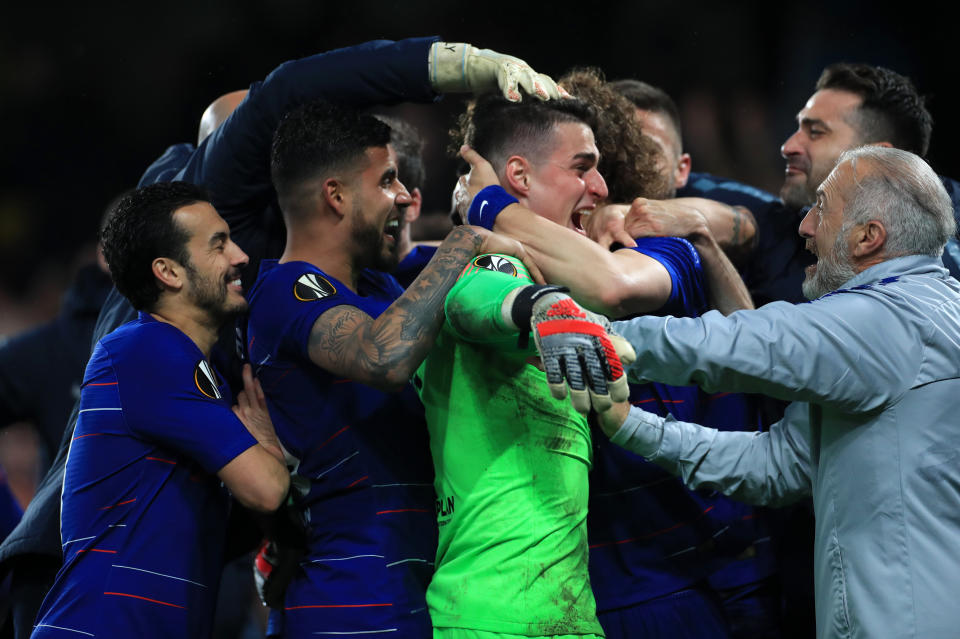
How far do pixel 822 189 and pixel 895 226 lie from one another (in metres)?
0.23

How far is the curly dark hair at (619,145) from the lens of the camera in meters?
2.81

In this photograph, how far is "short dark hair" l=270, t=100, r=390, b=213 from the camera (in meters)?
2.50

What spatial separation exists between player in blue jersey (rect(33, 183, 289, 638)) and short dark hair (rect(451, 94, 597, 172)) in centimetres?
84

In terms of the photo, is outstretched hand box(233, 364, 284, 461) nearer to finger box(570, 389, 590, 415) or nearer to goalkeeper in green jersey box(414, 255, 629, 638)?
goalkeeper in green jersey box(414, 255, 629, 638)

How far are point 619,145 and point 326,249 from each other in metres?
0.99

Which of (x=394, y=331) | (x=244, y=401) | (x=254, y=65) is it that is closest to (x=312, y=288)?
(x=394, y=331)

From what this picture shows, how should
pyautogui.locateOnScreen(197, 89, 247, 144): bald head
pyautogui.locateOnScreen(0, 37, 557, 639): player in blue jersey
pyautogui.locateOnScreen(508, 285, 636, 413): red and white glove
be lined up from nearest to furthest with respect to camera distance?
pyautogui.locateOnScreen(508, 285, 636, 413): red and white glove
pyautogui.locateOnScreen(0, 37, 557, 639): player in blue jersey
pyautogui.locateOnScreen(197, 89, 247, 144): bald head

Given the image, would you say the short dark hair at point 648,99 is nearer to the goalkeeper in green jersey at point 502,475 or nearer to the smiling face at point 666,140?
the smiling face at point 666,140

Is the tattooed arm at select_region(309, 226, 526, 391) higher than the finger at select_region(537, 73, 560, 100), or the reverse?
the finger at select_region(537, 73, 560, 100)

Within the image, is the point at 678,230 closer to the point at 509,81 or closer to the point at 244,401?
the point at 509,81

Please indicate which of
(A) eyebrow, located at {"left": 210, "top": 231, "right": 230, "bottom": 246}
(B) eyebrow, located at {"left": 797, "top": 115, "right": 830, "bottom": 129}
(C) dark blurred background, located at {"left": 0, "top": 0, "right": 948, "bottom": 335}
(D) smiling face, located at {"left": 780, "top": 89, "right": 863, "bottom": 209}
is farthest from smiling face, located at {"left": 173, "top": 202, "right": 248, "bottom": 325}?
(C) dark blurred background, located at {"left": 0, "top": 0, "right": 948, "bottom": 335}

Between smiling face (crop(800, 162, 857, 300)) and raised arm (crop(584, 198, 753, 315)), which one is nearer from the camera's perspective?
smiling face (crop(800, 162, 857, 300))

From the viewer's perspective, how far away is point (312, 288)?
2248 mm

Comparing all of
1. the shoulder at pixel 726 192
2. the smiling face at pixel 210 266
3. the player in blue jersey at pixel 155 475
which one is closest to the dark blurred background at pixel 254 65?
the shoulder at pixel 726 192
